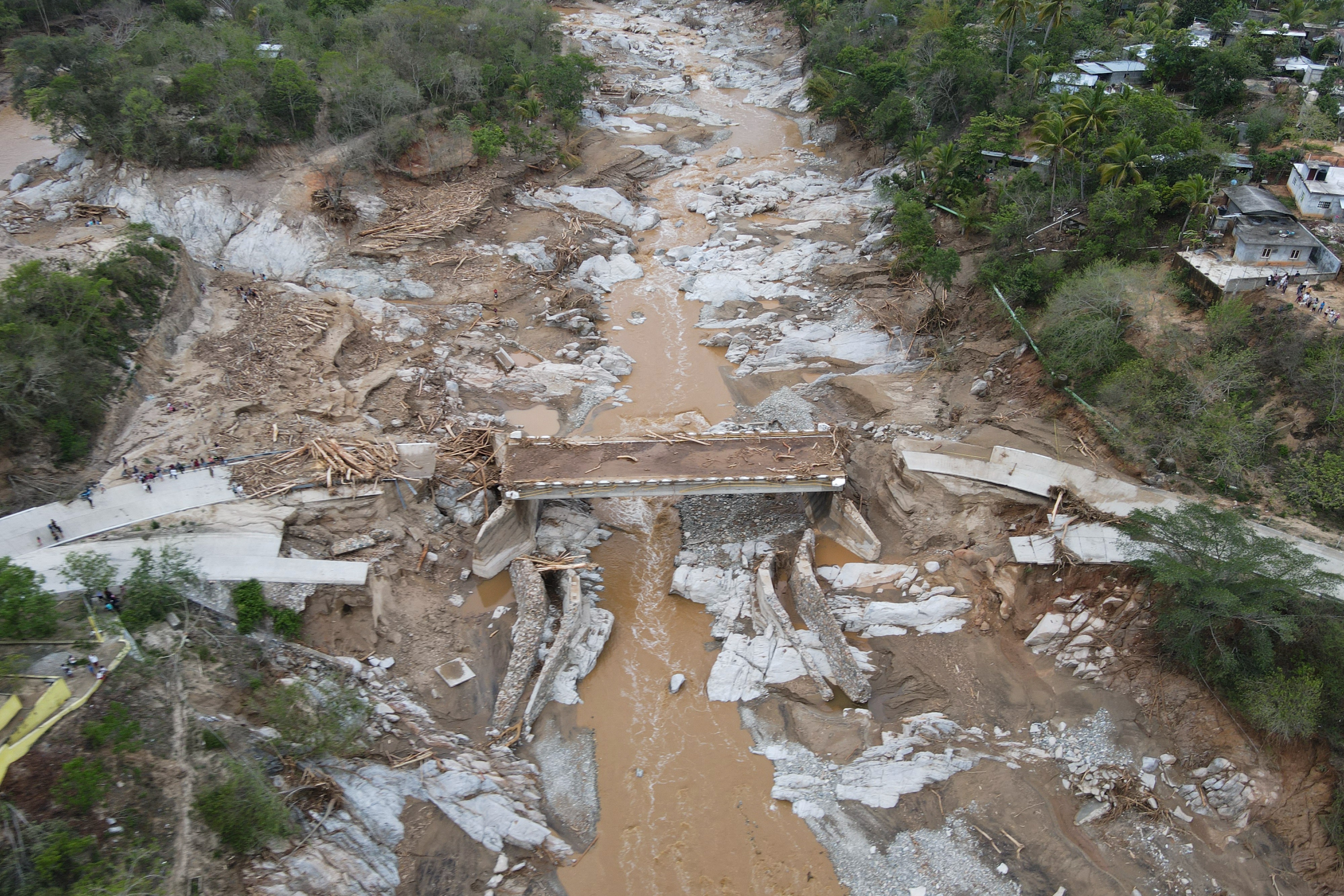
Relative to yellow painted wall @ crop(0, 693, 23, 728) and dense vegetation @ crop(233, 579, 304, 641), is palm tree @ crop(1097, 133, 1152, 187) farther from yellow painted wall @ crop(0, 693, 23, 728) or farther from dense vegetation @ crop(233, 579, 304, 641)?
yellow painted wall @ crop(0, 693, 23, 728)

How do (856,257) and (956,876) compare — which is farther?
(856,257)

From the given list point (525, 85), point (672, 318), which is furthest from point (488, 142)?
point (672, 318)

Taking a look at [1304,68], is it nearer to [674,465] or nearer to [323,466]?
[674,465]

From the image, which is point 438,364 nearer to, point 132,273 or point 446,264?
point 446,264

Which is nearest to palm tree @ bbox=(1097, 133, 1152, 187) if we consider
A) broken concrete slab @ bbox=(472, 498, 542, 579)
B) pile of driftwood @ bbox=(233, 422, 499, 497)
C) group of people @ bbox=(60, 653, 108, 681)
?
broken concrete slab @ bbox=(472, 498, 542, 579)

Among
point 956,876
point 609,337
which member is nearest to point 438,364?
point 609,337

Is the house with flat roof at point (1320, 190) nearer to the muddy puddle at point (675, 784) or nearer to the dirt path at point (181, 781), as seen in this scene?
the muddy puddle at point (675, 784)
